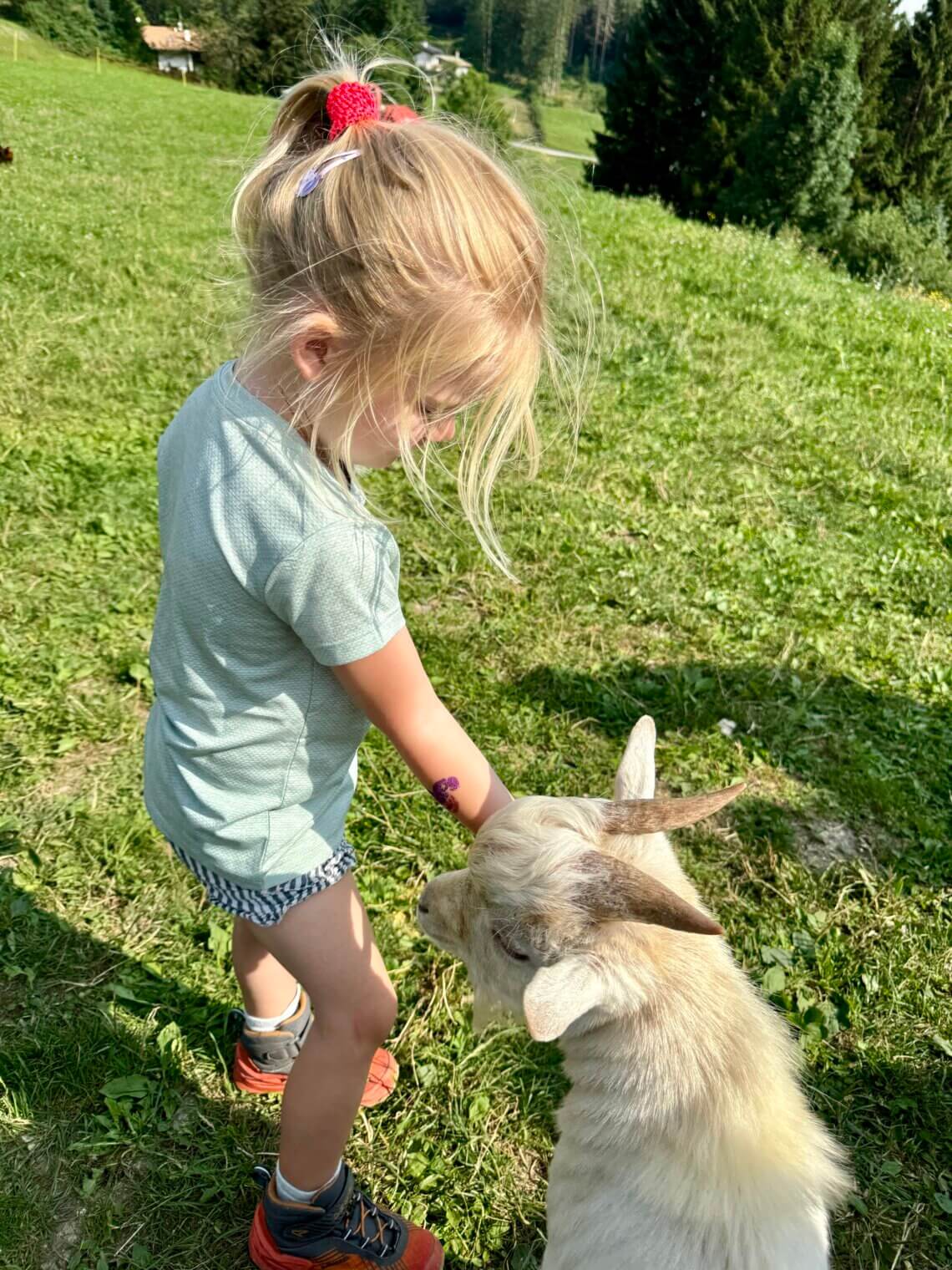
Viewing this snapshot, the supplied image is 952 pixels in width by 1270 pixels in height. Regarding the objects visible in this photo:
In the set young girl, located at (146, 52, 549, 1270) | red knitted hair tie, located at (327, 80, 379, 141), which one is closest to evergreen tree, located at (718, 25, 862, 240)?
red knitted hair tie, located at (327, 80, 379, 141)

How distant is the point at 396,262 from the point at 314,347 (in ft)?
0.78

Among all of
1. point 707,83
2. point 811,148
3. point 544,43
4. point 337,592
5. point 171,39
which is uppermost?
point 544,43

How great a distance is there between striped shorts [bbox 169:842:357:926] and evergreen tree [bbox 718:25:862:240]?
144 feet

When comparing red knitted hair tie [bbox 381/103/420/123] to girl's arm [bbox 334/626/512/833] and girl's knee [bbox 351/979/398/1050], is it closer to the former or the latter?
girl's arm [bbox 334/626/512/833]

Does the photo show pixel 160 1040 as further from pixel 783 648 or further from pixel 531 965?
pixel 783 648

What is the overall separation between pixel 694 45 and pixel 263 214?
57.7 meters

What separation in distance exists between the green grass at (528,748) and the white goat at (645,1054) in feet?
2.89

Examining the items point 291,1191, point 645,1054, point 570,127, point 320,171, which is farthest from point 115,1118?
point 570,127

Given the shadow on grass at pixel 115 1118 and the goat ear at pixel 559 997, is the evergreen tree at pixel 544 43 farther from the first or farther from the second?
the goat ear at pixel 559 997

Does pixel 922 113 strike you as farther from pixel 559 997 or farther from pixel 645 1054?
pixel 559 997

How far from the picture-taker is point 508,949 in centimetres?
215

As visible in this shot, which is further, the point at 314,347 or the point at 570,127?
the point at 570,127

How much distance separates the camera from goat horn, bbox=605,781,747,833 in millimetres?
1821

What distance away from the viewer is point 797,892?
3500 mm
